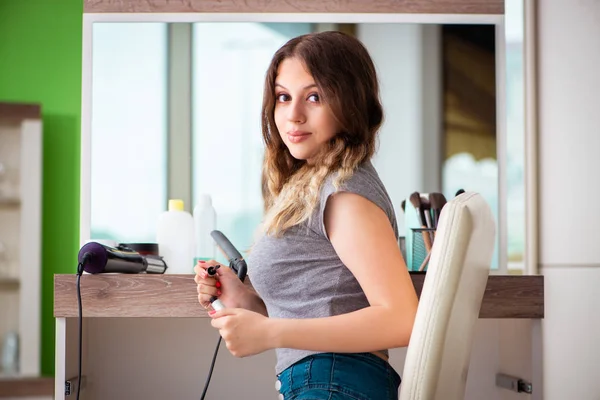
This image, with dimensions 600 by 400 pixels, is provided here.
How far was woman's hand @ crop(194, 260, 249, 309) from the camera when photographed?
1.20m

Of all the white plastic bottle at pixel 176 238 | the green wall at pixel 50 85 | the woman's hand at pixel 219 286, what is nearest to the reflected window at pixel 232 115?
the white plastic bottle at pixel 176 238

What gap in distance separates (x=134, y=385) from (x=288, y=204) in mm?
1407

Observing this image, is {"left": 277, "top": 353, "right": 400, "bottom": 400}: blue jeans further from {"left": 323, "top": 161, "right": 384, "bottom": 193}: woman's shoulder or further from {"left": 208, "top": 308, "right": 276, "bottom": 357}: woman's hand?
{"left": 323, "top": 161, "right": 384, "bottom": 193}: woman's shoulder

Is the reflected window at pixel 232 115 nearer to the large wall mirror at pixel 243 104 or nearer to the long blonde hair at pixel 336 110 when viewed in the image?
the large wall mirror at pixel 243 104

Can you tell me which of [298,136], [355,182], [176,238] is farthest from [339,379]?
[176,238]

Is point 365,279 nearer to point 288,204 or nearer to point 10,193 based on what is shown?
point 288,204

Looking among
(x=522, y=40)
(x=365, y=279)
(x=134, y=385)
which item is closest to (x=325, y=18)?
(x=522, y=40)

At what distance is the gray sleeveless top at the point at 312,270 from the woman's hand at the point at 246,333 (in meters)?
0.10

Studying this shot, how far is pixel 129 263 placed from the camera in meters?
1.89

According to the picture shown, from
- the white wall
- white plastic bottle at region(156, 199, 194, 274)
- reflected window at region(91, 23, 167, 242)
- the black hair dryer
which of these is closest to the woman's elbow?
the black hair dryer

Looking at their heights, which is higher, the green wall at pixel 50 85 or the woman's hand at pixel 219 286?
the green wall at pixel 50 85

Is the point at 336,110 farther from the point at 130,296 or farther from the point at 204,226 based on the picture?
the point at 204,226

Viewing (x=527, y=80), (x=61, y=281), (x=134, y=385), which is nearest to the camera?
(x=61, y=281)

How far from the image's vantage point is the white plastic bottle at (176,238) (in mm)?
2145
